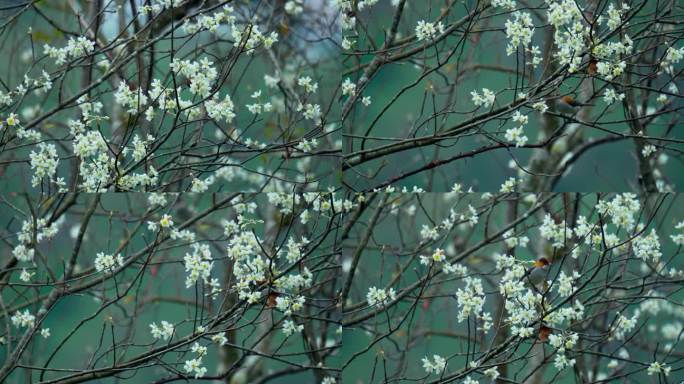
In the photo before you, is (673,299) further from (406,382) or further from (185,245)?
(185,245)

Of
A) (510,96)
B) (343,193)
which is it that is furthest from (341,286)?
(510,96)

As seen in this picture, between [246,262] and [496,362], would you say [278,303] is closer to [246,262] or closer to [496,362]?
[246,262]

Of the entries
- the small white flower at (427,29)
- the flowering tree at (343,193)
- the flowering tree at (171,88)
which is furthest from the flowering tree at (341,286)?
the small white flower at (427,29)

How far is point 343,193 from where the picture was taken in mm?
3646

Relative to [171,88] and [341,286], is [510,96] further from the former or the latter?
[171,88]

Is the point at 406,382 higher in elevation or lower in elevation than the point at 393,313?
lower

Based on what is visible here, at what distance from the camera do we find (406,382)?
142 inches

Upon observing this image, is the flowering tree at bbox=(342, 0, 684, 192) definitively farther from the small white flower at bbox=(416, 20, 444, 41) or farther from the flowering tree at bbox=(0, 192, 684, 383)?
the flowering tree at bbox=(0, 192, 684, 383)

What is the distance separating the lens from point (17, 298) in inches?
142

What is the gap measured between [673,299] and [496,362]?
72 cm

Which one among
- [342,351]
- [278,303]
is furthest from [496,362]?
[278,303]

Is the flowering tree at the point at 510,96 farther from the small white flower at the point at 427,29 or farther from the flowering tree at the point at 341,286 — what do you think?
the flowering tree at the point at 341,286

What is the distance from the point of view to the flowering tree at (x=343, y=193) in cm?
354

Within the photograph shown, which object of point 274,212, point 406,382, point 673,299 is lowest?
point 406,382
